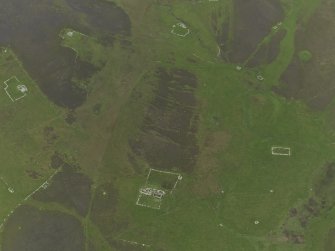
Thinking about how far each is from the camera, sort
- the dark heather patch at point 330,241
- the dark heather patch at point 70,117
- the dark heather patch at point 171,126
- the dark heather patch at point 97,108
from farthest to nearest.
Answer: the dark heather patch at point 97,108, the dark heather patch at point 70,117, the dark heather patch at point 171,126, the dark heather patch at point 330,241

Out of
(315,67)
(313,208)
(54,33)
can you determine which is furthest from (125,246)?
(315,67)

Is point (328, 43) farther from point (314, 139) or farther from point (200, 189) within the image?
point (200, 189)

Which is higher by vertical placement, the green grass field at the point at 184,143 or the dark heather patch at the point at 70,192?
the green grass field at the point at 184,143

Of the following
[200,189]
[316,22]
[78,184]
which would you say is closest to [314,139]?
[200,189]

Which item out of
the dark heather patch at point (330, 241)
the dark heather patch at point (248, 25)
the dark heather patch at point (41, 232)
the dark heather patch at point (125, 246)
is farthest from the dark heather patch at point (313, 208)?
the dark heather patch at point (41, 232)

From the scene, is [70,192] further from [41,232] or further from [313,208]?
[313,208]

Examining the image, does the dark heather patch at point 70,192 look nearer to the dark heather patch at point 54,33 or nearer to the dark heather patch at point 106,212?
the dark heather patch at point 106,212

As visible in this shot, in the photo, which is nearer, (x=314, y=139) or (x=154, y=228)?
(x=154, y=228)

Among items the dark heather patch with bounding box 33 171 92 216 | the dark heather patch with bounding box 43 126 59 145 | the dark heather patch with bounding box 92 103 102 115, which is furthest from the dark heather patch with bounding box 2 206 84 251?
the dark heather patch with bounding box 92 103 102 115
